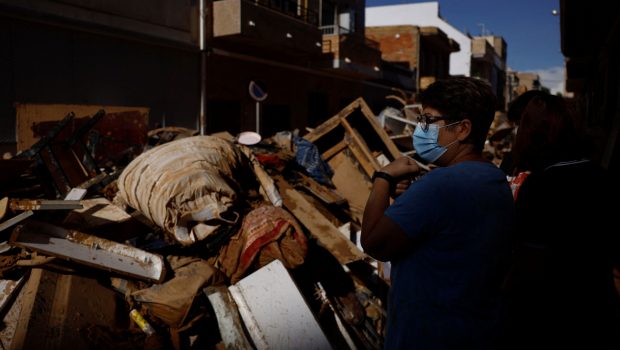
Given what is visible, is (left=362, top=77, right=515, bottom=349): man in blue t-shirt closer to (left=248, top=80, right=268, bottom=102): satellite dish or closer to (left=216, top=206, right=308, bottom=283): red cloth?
(left=216, top=206, right=308, bottom=283): red cloth

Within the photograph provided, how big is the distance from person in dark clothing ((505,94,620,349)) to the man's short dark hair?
460 millimetres

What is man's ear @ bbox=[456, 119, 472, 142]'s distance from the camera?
158cm

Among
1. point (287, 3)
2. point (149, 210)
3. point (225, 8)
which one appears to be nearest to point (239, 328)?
point (149, 210)

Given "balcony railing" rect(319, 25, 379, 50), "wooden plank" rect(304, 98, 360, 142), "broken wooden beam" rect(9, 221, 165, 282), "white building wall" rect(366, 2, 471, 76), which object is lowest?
"broken wooden beam" rect(9, 221, 165, 282)

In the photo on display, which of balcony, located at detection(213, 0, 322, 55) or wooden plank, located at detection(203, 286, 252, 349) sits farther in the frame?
balcony, located at detection(213, 0, 322, 55)

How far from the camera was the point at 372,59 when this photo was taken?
19266mm

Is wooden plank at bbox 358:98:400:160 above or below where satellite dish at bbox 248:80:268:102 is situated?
below

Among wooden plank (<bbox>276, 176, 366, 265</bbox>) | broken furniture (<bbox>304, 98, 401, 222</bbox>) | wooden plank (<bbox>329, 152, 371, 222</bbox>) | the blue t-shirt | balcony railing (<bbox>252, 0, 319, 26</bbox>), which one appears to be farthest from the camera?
balcony railing (<bbox>252, 0, 319, 26</bbox>)

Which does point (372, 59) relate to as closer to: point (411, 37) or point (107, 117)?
point (411, 37)

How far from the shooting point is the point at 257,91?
848 cm

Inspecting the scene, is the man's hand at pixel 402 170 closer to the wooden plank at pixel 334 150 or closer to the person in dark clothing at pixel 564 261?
the person in dark clothing at pixel 564 261

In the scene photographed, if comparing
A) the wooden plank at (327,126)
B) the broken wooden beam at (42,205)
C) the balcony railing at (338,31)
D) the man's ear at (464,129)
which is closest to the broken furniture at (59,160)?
the broken wooden beam at (42,205)

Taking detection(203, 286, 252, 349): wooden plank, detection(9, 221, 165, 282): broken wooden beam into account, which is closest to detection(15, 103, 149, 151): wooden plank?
detection(9, 221, 165, 282): broken wooden beam

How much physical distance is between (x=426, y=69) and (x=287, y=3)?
15098 mm
